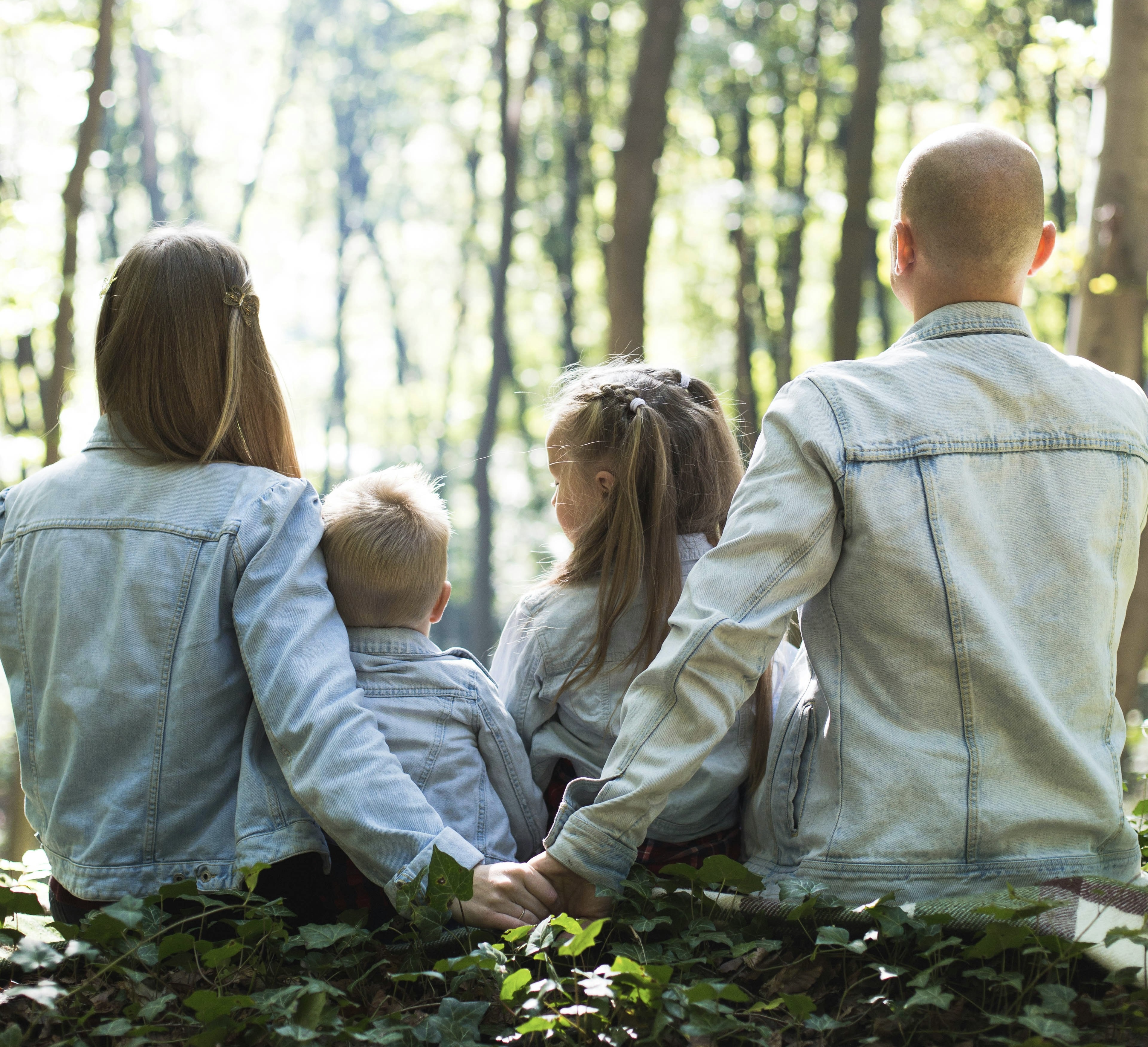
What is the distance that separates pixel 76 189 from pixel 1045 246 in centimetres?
749

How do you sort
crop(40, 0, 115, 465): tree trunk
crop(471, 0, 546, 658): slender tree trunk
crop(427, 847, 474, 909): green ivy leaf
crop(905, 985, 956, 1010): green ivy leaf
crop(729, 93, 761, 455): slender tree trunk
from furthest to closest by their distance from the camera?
crop(471, 0, 546, 658): slender tree trunk → crop(729, 93, 761, 455): slender tree trunk → crop(40, 0, 115, 465): tree trunk → crop(427, 847, 474, 909): green ivy leaf → crop(905, 985, 956, 1010): green ivy leaf

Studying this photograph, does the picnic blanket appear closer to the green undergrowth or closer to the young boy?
the green undergrowth

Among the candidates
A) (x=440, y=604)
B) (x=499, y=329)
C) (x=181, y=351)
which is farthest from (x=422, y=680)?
(x=499, y=329)

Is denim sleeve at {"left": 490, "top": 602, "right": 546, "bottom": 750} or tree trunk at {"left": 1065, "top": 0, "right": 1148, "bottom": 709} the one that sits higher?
tree trunk at {"left": 1065, "top": 0, "right": 1148, "bottom": 709}

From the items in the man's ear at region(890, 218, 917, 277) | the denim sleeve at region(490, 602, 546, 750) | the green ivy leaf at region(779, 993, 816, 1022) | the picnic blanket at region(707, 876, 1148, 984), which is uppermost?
the man's ear at region(890, 218, 917, 277)

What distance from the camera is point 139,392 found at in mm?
2639

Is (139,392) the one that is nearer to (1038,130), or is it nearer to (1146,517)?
(1146,517)

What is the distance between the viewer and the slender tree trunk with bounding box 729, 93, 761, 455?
14.5m

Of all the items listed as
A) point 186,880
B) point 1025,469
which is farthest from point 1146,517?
point 186,880

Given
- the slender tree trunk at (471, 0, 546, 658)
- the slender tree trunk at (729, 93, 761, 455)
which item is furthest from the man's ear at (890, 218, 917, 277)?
the slender tree trunk at (471, 0, 546, 658)

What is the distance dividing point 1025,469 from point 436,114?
75.6 ft

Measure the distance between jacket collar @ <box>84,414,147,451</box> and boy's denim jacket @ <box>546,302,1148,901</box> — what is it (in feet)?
4.62

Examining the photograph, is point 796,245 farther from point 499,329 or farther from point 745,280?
point 499,329

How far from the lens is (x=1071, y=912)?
2006mm
